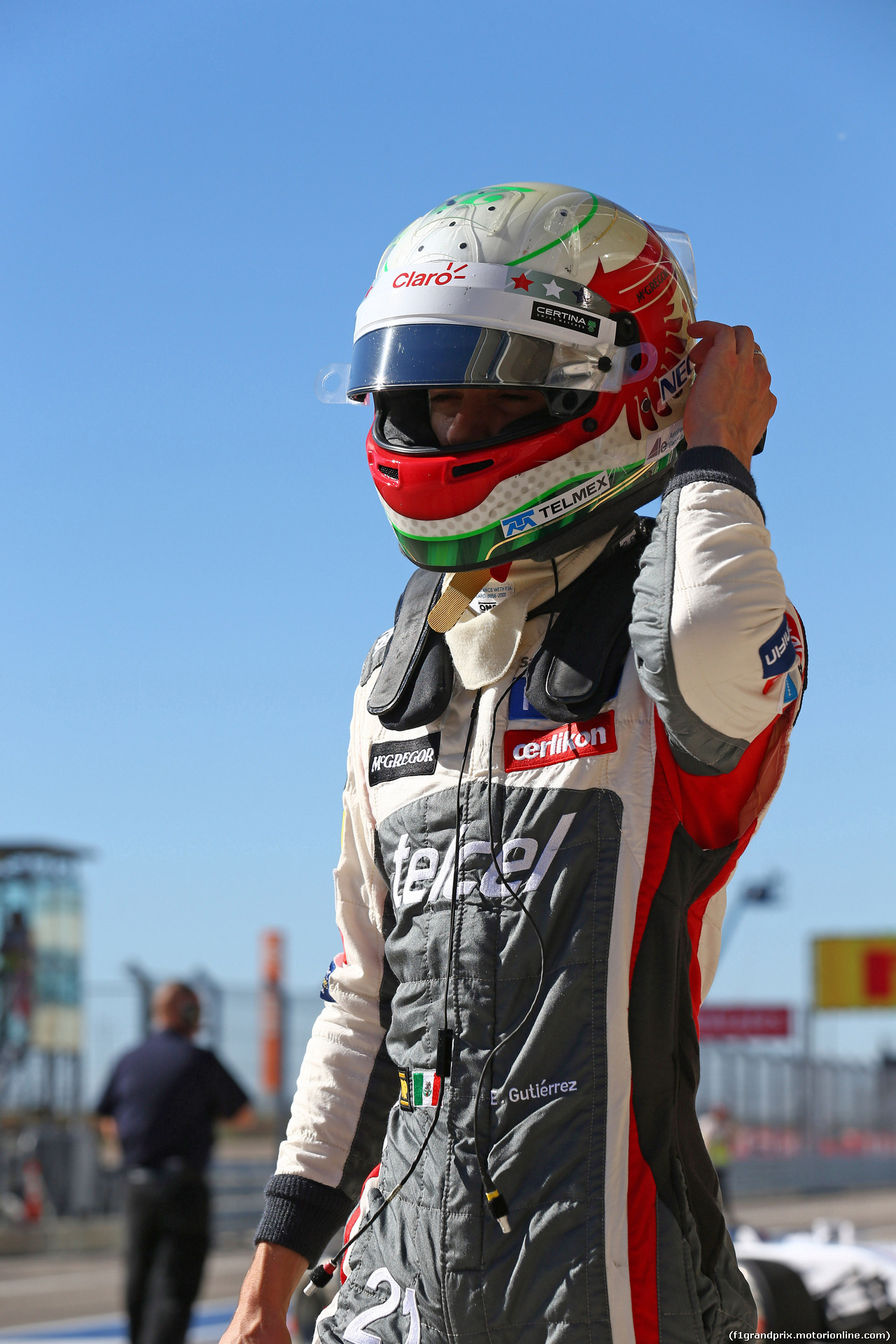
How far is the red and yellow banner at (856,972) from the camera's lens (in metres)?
43.3

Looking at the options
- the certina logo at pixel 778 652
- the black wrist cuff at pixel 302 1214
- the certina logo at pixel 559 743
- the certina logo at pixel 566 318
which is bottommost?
the black wrist cuff at pixel 302 1214

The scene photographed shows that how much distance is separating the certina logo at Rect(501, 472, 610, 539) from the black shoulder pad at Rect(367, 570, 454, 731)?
8.1 inches

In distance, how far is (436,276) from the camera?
2.44 meters

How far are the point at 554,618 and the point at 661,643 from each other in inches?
14.6

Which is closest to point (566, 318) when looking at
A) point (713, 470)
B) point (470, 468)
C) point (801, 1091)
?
point (470, 468)

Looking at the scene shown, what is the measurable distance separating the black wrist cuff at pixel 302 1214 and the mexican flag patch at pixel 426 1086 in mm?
316

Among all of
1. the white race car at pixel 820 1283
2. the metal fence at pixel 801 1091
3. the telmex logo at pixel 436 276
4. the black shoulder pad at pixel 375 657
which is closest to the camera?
the telmex logo at pixel 436 276

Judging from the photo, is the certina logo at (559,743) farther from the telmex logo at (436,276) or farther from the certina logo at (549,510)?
the telmex logo at (436,276)

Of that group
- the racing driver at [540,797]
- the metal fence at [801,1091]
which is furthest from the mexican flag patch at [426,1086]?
the metal fence at [801,1091]

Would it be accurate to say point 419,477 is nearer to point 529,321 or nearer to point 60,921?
point 529,321

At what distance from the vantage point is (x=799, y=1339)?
4289 millimetres

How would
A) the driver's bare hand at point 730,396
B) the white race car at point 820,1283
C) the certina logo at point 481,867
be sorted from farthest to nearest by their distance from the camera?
the white race car at point 820,1283 < the driver's bare hand at point 730,396 < the certina logo at point 481,867

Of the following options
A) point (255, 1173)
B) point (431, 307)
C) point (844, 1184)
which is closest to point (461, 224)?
point (431, 307)

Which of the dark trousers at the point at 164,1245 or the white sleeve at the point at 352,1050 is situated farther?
the dark trousers at the point at 164,1245
